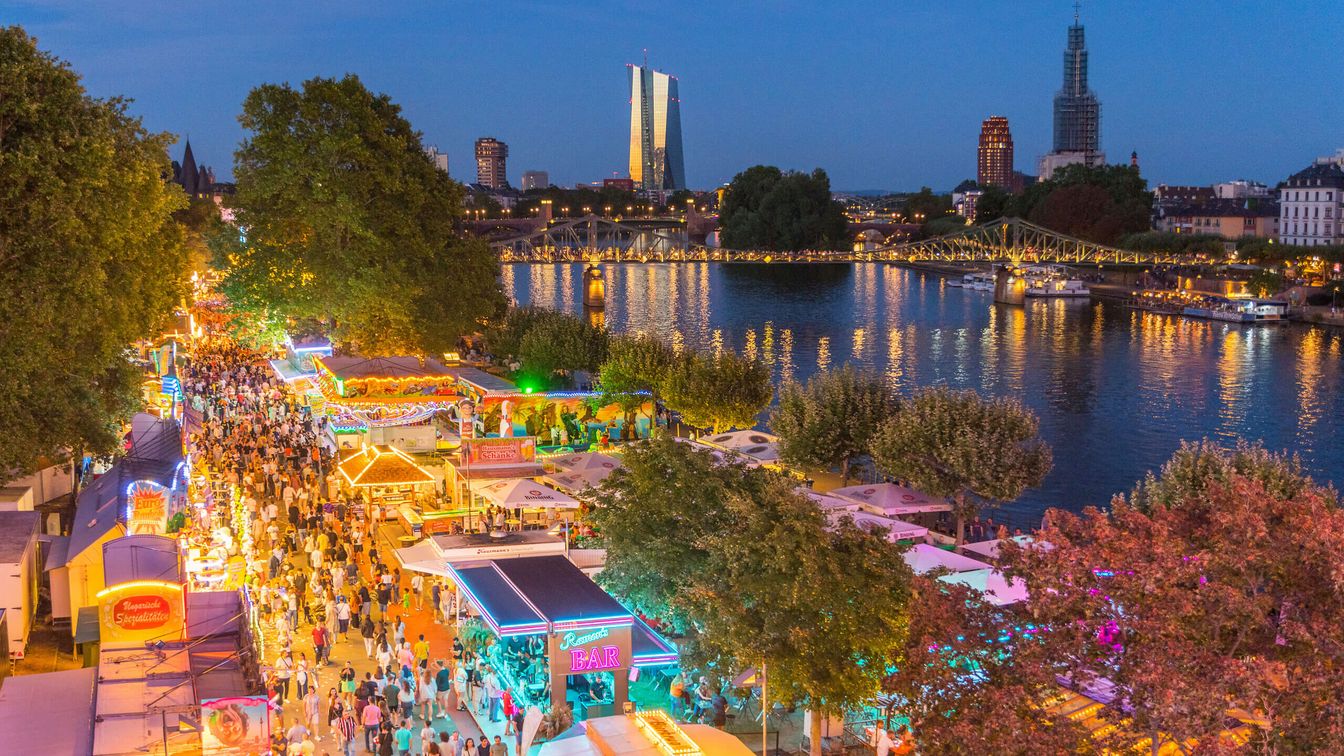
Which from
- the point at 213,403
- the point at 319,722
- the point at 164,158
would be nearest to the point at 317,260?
the point at 213,403

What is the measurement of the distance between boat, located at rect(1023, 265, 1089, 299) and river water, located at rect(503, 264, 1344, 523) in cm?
360

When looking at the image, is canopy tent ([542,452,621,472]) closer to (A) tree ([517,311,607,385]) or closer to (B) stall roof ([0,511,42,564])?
(B) stall roof ([0,511,42,564])

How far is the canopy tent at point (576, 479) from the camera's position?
24.8 meters

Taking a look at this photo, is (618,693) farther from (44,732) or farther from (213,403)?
(213,403)

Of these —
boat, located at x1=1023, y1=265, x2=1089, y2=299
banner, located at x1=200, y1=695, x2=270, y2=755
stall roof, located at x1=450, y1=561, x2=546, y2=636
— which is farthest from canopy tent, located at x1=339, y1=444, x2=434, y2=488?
boat, located at x1=1023, y1=265, x2=1089, y2=299

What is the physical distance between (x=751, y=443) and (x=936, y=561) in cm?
1216

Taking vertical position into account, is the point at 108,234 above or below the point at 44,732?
above

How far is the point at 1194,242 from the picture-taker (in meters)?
103

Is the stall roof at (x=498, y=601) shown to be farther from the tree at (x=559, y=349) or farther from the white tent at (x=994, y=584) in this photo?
the tree at (x=559, y=349)

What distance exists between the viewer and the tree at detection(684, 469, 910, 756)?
13.6m

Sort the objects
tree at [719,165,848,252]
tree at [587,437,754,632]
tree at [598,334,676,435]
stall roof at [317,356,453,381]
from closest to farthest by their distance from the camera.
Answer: tree at [587,437,754,632]
stall roof at [317,356,453,381]
tree at [598,334,676,435]
tree at [719,165,848,252]

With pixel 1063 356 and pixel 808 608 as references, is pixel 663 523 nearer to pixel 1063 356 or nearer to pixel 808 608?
pixel 808 608

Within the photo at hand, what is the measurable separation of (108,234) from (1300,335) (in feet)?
234

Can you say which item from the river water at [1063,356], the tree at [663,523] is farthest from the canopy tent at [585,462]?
the river water at [1063,356]
